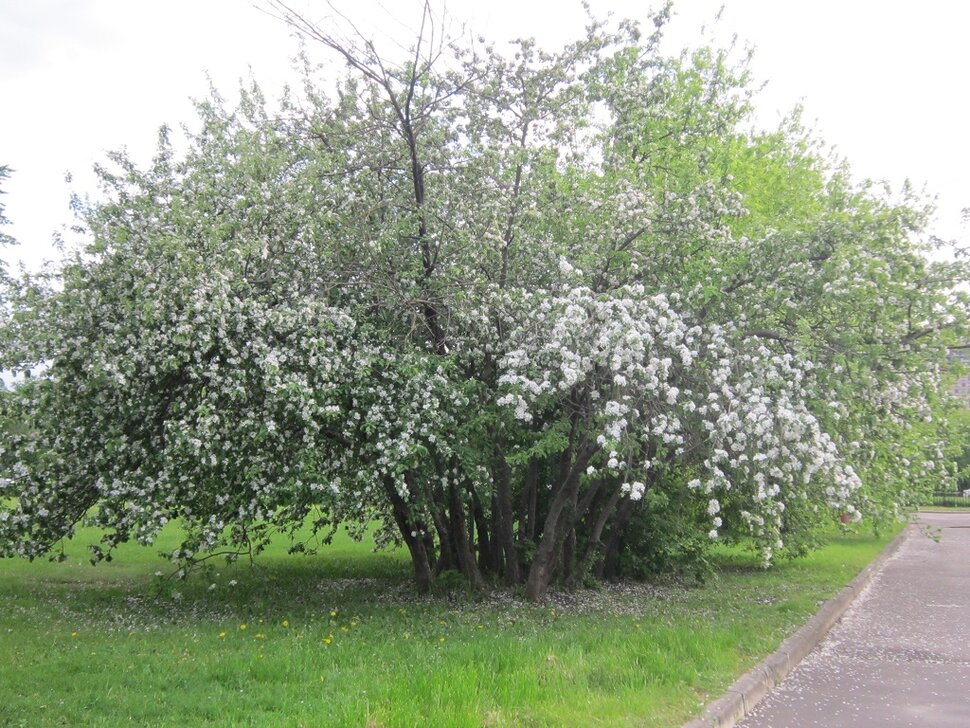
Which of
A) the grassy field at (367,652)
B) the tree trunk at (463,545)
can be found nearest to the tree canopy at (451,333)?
the tree trunk at (463,545)

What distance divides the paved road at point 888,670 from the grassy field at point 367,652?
0.47 m

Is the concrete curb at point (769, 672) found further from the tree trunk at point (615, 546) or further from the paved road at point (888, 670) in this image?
the tree trunk at point (615, 546)

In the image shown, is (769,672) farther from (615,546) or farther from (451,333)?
(615,546)

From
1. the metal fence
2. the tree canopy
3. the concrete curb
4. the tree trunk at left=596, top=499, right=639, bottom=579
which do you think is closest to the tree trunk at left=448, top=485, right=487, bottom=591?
the tree canopy

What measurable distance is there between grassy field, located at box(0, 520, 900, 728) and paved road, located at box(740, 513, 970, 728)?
47cm

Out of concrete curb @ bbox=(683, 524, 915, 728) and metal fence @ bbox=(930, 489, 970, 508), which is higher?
metal fence @ bbox=(930, 489, 970, 508)

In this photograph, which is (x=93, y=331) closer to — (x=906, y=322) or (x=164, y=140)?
(x=164, y=140)

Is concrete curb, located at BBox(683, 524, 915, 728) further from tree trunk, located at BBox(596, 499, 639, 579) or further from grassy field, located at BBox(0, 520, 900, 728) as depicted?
tree trunk, located at BBox(596, 499, 639, 579)

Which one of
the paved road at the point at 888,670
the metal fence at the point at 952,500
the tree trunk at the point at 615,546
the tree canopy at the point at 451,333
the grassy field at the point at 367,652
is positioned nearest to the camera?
the grassy field at the point at 367,652

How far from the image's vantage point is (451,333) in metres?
9.79

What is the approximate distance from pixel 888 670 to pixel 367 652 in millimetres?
4953

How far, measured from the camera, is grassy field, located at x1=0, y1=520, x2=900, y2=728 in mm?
5562

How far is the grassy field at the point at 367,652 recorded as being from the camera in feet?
18.2

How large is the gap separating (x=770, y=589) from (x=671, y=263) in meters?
6.04
